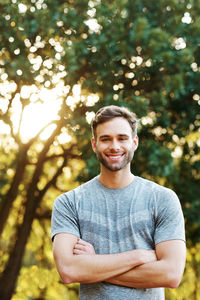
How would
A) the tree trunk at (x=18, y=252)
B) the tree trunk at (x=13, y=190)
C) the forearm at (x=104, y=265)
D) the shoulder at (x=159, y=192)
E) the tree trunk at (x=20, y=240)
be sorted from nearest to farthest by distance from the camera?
the forearm at (x=104, y=265), the shoulder at (x=159, y=192), the tree trunk at (x=13, y=190), the tree trunk at (x=20, y=240), the tree trunk at (x=18, y=252)

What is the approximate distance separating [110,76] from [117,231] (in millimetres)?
5854

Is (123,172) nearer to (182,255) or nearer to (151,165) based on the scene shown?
(182,255)

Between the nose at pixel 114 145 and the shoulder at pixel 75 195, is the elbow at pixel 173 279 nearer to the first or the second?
the shoulder at pixel 75 195

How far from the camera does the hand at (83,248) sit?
2.81m

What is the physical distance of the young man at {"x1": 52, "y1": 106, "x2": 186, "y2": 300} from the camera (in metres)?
2.77

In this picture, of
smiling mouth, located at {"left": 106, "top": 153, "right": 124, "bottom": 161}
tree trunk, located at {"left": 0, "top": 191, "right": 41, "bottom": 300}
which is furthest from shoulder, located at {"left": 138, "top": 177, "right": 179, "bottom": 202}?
tree trunk, located at {"left": 0, "top": 191, "right": 41, "bottom": 300}

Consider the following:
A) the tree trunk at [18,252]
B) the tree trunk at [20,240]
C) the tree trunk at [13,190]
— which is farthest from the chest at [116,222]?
the tree trunk at [18,252]

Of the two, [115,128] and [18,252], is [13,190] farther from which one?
[115,128]

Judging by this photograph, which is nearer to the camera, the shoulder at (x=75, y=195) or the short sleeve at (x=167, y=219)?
the short sleeve at (x=167, y=219)

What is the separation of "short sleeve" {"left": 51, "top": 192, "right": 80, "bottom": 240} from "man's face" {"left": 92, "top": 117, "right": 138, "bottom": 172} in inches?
14.3

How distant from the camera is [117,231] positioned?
9.25ft

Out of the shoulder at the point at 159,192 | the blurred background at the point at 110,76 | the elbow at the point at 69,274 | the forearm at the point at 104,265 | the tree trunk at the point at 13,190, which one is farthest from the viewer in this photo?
the tree trunk at the point at 13,190

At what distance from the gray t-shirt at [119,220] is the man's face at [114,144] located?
186mm

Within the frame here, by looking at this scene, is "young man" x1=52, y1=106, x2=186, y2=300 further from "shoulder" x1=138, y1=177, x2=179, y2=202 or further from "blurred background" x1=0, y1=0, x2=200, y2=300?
"blurred background" x1=0, y1=0, x2=200, y2=300
